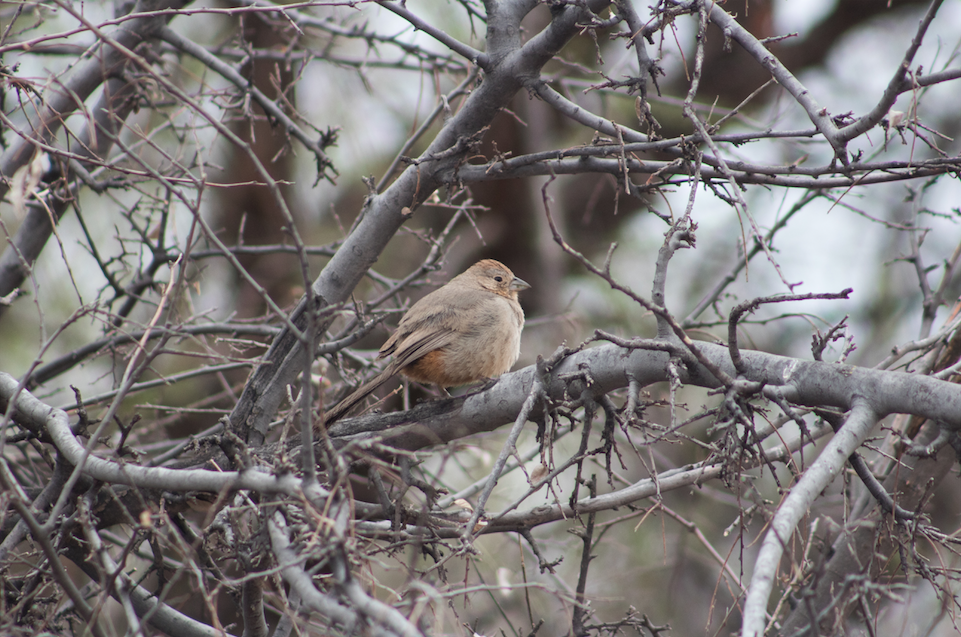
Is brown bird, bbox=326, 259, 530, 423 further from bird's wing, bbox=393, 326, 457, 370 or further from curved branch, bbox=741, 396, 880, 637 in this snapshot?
curved branch, bbox=741, 396, 880, 637

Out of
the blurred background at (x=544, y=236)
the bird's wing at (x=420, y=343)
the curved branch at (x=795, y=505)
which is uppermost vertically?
the blurred background at (x=544, y=236)

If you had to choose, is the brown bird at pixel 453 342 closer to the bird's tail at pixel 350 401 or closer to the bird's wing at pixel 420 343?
the bird's wing at pixel 420 343

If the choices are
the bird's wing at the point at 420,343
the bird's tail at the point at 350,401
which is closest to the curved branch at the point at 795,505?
the bird's tail at the point at 350,401

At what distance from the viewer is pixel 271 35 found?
9258 mm

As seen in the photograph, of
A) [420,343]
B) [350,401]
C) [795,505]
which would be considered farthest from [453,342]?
[795,505]

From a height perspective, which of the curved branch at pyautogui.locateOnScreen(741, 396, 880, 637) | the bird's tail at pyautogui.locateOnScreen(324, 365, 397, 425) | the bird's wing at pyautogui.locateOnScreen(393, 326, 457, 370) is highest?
the bird's wing at pyautogui.locateOnScreen(393, 326, 457, 370)

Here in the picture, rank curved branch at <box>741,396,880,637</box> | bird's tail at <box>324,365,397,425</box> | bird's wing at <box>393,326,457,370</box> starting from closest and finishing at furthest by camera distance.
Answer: curved branch at <box>741,396,880,637</box> < bird's tail at <box>324,365,397,425</box> < bird's wing at <box>393,326,457,370</box>

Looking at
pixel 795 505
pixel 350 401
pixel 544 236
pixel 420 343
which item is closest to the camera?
pixel 795 505

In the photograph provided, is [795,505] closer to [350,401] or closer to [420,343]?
[350,401]

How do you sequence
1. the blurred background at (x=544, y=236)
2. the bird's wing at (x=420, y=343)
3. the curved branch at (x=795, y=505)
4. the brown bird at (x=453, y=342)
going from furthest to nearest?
the blurred background at (x=544, y=236) < the brown bird at (x=453, y=342) < the bird's wing at (x=420, y=343) < the curved branch at (x=795, y=505)

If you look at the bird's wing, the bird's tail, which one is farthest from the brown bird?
the bird's tail

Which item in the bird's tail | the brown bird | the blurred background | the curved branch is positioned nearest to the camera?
the curved branch

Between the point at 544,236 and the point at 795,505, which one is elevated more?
the point at 544,236

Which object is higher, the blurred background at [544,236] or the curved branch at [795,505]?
the blurred background at [544,236]
